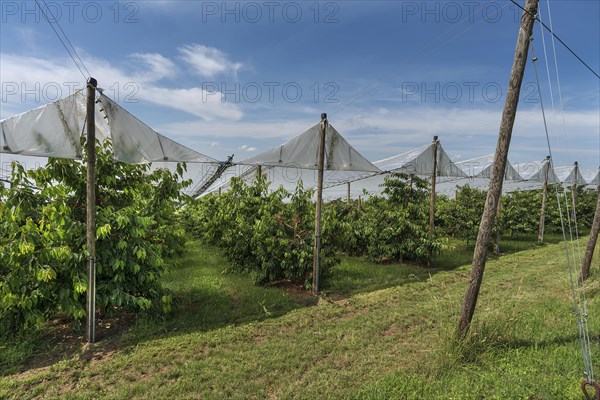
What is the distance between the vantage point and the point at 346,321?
4.30 meters

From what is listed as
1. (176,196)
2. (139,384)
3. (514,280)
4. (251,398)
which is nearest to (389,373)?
(251,398)

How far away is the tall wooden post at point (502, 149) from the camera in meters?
3.00

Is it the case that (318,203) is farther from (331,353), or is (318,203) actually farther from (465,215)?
(465,215)

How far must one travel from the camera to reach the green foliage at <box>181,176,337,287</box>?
5762 mm

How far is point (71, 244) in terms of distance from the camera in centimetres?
371

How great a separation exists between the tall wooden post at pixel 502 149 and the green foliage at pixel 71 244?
345 centimetres

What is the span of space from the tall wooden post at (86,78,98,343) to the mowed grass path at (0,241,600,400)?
0.38 m

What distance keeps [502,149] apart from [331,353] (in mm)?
2684

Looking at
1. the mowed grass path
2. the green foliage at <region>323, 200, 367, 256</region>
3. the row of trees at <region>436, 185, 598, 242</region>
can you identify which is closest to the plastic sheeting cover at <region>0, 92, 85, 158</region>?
the mowed grass path

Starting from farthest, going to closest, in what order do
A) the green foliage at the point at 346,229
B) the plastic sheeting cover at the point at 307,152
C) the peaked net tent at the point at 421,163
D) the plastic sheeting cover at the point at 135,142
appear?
Answer: the peaked net tent at the point at 421,163
the green foliage at the point at 346,229
the plastic sheeting cover at the point at 307,152
the plastic sheeting cover at the point at 135,142

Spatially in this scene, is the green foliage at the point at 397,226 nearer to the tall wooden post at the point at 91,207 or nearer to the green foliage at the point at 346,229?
the green foliage at the point at 346,229

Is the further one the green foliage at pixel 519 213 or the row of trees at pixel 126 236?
the green foliage at pixel 519 213

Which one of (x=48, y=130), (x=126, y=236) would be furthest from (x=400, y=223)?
(x=48, y=130)

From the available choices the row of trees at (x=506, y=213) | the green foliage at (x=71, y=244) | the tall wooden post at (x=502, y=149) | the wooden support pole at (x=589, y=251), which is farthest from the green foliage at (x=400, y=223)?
the green foliage at (x=71, y=244)
